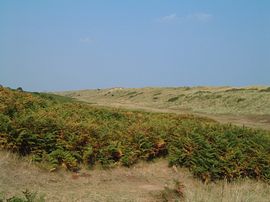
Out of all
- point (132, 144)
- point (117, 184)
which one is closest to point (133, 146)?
point (132, 144)

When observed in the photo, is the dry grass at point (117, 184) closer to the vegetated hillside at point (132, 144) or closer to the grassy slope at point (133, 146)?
the grassy slope at point (133, 146)

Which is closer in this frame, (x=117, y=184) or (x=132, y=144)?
(x=117, y=184)

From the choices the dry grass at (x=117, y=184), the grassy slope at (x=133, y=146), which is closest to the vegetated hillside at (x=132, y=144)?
the grassy slope at (x=133, y=146)

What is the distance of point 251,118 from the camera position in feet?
110

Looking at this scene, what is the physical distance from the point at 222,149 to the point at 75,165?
3.13m

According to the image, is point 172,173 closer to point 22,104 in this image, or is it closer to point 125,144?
point 125,144

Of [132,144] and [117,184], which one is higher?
[132,144]

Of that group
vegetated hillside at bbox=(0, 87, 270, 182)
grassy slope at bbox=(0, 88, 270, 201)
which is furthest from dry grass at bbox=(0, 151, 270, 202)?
vegetated hillside at bbox=(0, 87, 270, 182)

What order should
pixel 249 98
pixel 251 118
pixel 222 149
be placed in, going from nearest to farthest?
pixel 222 149 < pixel 251 118 < pixel 249 98

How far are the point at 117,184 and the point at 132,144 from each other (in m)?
1.55

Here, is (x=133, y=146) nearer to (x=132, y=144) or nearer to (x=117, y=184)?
(x=132, y=144)

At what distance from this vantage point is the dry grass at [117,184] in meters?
7.79

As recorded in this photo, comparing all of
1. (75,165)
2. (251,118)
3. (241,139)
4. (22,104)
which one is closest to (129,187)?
(75,165)

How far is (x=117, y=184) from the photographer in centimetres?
904
